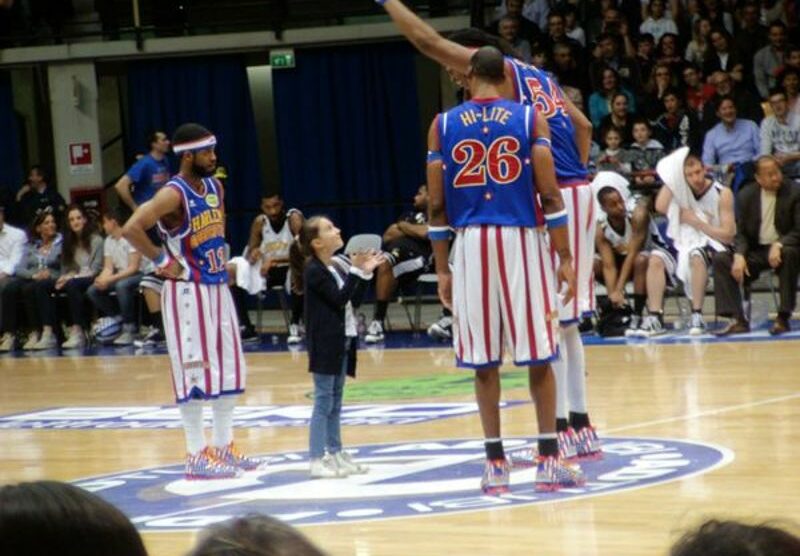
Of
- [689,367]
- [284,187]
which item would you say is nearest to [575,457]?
[689,367]

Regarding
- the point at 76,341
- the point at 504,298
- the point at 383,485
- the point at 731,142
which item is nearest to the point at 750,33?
the point at 731,142

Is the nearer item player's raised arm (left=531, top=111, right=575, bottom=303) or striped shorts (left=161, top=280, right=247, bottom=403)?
player's raised arm (left=531, top=111, right=575, bottom=303)

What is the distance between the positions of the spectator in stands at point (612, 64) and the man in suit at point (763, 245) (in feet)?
10.7

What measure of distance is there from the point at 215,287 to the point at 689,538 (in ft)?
21.9

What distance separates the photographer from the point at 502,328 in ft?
23.6

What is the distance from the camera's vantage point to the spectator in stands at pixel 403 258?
15.9m

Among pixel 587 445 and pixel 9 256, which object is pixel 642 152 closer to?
pixel 9 256

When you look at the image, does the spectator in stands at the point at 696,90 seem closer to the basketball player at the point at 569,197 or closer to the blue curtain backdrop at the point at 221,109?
the blue curtain backdrop at the point at 221,109

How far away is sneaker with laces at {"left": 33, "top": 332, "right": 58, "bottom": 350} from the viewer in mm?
17578

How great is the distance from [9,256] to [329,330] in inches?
425

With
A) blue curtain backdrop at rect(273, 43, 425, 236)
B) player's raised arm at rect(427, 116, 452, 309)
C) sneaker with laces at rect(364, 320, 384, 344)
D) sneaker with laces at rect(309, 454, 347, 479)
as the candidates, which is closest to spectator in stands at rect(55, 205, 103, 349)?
blue curtain backdrop at rect(273, 43, 425, 236)

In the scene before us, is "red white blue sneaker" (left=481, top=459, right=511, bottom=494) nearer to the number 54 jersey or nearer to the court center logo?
the court center logo

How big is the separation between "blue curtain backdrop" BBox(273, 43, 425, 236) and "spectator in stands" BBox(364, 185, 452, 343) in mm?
3288

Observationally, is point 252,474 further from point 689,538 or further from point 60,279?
point 60,279
